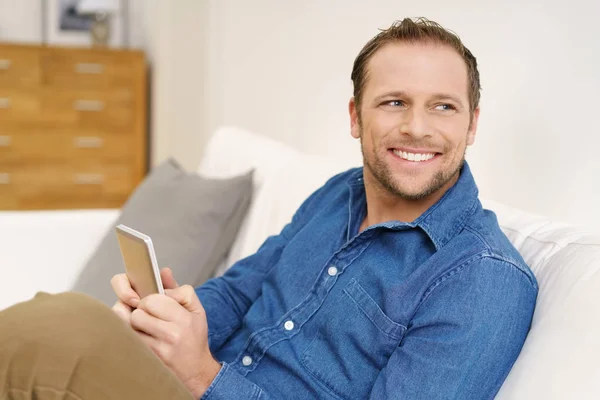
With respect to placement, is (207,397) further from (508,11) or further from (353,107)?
(508,11)

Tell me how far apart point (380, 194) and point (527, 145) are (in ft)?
1.50

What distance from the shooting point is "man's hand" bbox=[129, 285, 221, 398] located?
1.13 meters

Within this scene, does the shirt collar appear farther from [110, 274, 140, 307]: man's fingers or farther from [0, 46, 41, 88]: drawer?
[0, 46, 41, 88]: drawer

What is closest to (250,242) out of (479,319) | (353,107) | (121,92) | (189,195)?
(189,195)

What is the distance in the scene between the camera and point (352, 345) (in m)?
1.18

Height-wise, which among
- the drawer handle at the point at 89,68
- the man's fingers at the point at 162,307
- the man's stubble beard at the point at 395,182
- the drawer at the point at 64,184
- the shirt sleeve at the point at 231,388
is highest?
the man's stubble beard at the point at 395,182

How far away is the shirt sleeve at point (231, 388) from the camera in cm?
114

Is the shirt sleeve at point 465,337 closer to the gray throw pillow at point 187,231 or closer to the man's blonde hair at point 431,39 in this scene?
the man's blonde hair at point 431,39

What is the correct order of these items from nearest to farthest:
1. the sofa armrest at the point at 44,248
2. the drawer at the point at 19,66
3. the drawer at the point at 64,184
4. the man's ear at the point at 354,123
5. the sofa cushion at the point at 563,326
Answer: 1. the sofa cushion at the point at 563,326
2. the man's ear at the point at 354,123
3. the sofa armrest at the point at 44,248
4. the drawer at the point at 19,66
5. the drawer at the point at 64,184

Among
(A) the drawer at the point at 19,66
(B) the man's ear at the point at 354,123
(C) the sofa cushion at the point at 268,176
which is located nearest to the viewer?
(B) the man's ear at the point at 354,123

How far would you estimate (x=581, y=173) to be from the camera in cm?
145

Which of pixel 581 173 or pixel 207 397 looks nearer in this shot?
pixel 207 397

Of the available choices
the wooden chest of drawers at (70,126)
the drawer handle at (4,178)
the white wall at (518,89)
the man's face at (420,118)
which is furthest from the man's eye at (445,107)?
the drawer handle at (4,178)

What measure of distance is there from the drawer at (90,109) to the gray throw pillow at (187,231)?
278cm
